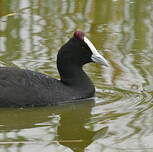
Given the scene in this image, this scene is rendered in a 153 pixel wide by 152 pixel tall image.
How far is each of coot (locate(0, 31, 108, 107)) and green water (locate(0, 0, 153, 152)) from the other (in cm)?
11

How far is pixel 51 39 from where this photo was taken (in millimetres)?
10297

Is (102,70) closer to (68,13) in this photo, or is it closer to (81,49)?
(81,49)

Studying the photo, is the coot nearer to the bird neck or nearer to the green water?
the bird neck

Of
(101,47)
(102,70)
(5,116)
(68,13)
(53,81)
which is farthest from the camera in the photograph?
(68,13)

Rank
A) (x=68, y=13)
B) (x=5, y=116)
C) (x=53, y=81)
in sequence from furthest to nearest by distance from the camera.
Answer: (x=68, y=13) → (x=53, y=81) → (x=5, y=116)

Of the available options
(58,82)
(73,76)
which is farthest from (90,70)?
(58,82)

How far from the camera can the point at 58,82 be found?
8211 millimetres

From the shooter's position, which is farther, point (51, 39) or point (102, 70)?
point (51, 39)

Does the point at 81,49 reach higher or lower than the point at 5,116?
higher

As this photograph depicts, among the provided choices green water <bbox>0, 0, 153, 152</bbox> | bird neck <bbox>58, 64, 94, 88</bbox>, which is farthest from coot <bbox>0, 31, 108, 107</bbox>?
green water <bbox>0, 0, 153, 152</bbox>

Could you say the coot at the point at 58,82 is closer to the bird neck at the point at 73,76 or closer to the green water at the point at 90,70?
the bird neck at the point at 73,76

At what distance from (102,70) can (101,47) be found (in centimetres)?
99

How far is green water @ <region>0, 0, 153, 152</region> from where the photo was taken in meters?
6.81

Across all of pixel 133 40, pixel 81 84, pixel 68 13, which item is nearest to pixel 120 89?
pixel 81 84
